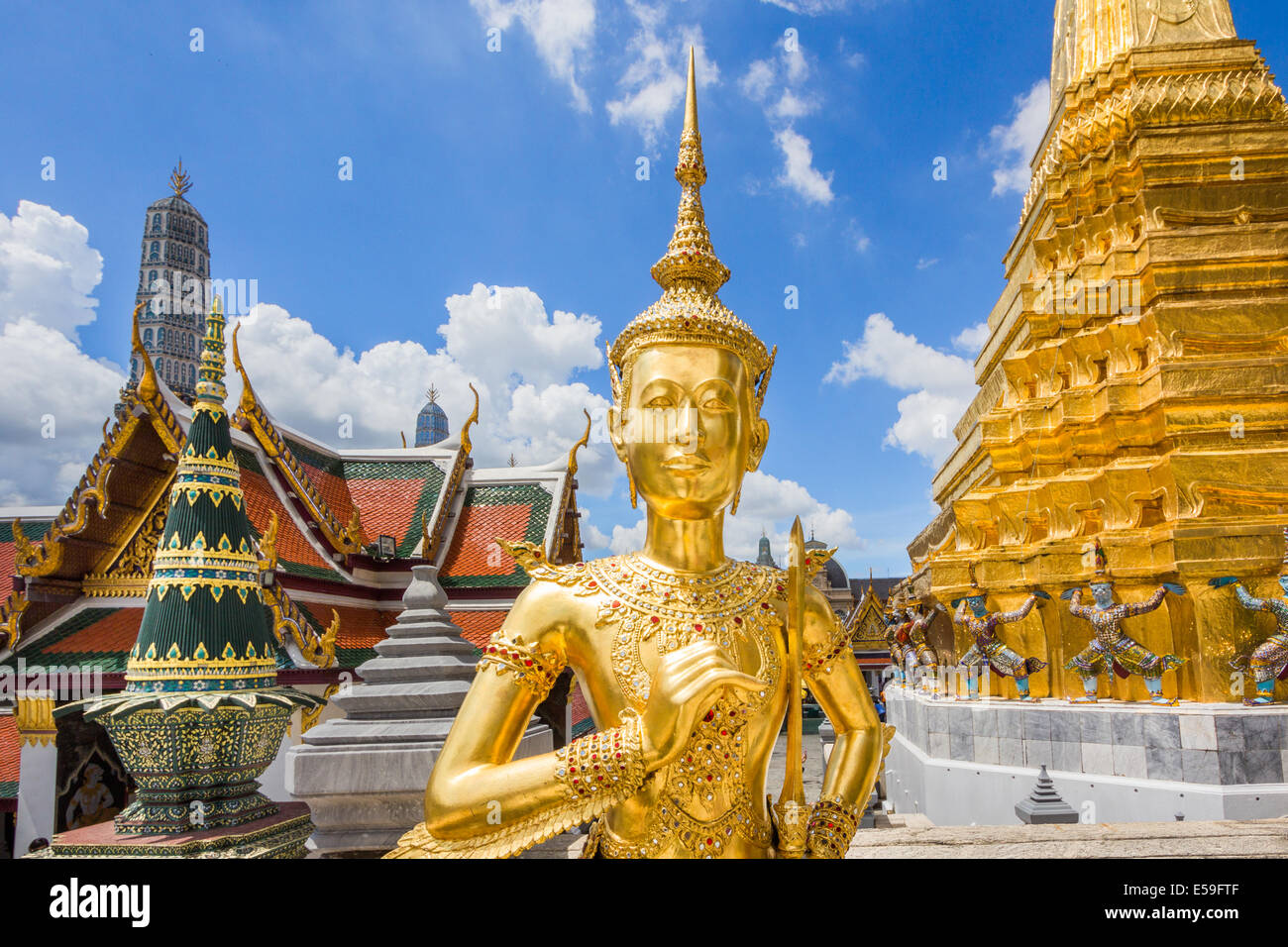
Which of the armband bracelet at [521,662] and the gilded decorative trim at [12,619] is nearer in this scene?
the armband bracelet at [521,662]

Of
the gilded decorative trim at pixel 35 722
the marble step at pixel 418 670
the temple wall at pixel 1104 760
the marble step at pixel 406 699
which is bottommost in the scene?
the temple wall at pixel 1104 760

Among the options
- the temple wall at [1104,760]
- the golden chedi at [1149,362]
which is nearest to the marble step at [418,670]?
the temple wall at [1104,760]

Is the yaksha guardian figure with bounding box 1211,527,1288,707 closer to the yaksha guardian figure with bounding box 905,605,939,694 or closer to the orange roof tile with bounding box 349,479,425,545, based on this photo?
the yaksha guardian figure with bounding box 905,605,939,694

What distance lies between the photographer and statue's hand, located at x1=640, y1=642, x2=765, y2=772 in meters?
2.48

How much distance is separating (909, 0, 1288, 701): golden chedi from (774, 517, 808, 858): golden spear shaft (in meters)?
8.62

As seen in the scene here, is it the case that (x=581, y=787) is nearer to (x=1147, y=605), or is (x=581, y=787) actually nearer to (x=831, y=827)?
(x=831, y=827)

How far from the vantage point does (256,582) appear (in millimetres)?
4246

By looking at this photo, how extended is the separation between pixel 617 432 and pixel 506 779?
143cm

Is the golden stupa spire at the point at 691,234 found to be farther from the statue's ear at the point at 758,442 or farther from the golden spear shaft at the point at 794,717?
the golden spear shaft at the point at 794,717

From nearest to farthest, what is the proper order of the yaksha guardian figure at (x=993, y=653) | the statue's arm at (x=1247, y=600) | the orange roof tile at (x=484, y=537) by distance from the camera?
the statue's arm at (x=1247, y=600)
the yaksha guardian figure at (x=993, y=653)
the orange roof tile at (x=484, y=537)

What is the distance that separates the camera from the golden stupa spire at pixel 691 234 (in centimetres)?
325

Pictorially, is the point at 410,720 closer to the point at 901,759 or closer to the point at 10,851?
the point at 10,851

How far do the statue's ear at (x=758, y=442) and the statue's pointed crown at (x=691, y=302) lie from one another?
97 mm

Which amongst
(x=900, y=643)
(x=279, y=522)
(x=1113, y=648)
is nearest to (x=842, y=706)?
(x=1113, y=648)
